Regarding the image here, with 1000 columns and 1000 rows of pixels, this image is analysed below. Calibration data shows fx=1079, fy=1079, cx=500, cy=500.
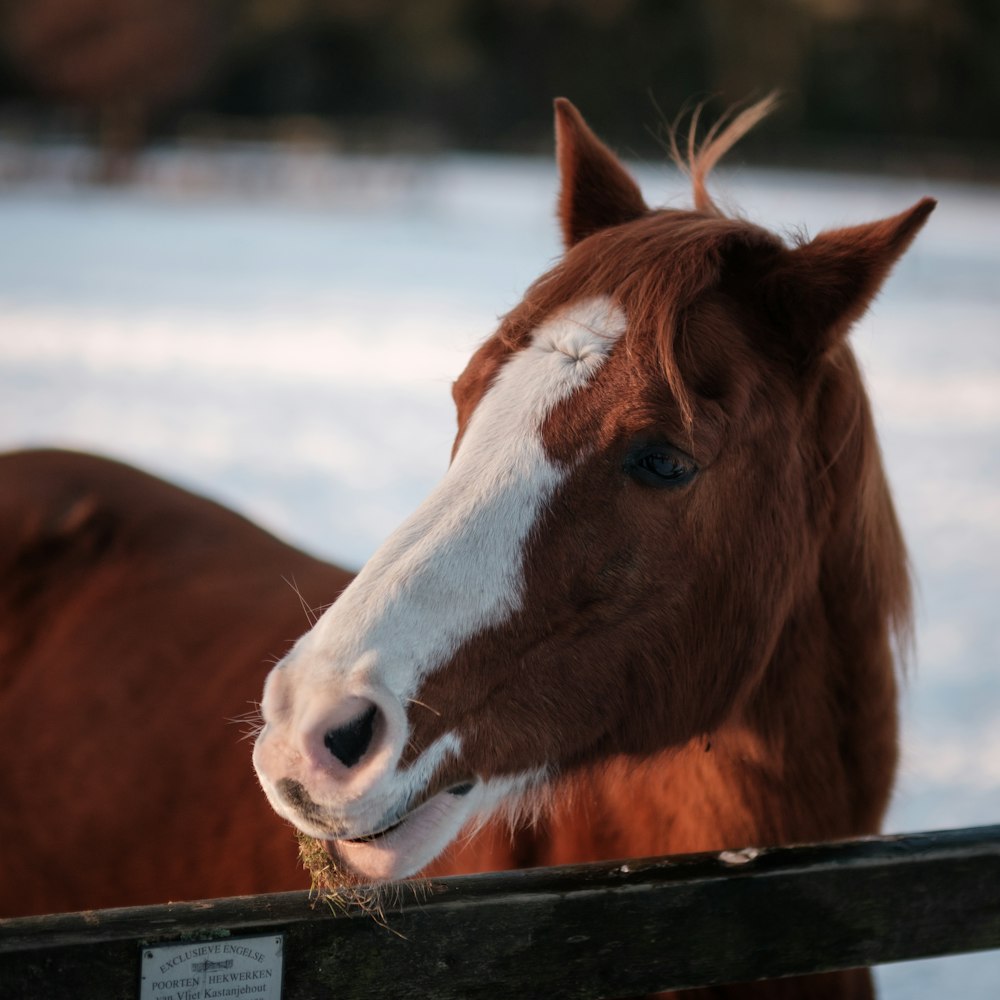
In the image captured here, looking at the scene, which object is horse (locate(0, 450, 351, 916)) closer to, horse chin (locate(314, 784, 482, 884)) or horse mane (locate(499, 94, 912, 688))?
horse chin (locate(314, 784, 482, 884))

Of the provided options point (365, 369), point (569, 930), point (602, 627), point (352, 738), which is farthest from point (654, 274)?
point (365, 369)

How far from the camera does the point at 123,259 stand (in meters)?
15.9

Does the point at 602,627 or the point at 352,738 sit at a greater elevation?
the point at 602,627

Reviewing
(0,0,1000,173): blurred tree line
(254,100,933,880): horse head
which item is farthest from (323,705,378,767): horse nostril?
(0,0,1000,173): blurred tree line

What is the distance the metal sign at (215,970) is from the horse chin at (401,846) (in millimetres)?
158

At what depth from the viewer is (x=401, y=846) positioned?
Result: 59.4 inches

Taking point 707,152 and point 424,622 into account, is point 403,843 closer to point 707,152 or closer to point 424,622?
point 424,622

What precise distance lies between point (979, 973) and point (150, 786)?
244 cm

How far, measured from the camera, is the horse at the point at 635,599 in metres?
1.49

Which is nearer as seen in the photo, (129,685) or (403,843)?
(403,843)

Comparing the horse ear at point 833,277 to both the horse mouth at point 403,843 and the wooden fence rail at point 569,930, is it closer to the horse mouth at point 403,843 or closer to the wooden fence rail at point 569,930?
the wooden fence rail at point 569,930

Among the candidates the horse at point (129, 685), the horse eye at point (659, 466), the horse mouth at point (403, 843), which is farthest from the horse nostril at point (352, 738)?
the horse at point (129, 685)

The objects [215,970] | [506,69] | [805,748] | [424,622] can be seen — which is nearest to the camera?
[215,970]

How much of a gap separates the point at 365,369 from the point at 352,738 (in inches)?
376
